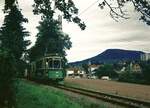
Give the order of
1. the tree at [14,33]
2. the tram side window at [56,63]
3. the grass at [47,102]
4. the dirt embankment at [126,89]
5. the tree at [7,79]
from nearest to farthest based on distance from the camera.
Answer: the tree at [7,79] < the grass at [47,102] < the tree at [14,33] < the dirt embankment at [126,89] < the tram side window at [56,63]

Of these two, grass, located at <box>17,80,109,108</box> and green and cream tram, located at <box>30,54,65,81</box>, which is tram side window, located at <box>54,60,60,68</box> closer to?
green and cream tram, located at <box>30,54,65,81</box>

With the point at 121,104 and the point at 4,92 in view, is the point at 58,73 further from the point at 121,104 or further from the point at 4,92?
the point at 4,92

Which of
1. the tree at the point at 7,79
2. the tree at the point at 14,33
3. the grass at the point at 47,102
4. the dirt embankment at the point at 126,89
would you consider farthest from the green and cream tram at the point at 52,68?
the tree at the point at 7,79

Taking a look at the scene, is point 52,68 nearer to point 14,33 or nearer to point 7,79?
point 14,33

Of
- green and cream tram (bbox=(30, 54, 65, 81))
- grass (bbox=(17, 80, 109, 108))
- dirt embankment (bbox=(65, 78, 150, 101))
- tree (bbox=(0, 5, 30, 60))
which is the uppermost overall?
tree (bbox=(0, 5, 30, 60))

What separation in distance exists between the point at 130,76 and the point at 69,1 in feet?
216

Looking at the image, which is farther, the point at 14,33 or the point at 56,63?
the point at 14,33

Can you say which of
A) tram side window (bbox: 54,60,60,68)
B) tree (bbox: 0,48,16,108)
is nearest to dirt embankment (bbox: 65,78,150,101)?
tram side window (bbox: 54,60,60,68)

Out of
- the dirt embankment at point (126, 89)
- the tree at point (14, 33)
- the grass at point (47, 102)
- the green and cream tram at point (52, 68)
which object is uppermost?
the tree at point (14, 33)

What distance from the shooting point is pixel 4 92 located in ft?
53.1

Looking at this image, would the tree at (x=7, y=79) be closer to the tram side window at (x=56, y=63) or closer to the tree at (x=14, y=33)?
the tree at (x=14, y=33)

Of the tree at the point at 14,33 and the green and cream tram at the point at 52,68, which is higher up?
the tree at the point at 14,33

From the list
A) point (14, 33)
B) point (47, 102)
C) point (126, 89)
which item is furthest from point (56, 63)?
point (47, 102)

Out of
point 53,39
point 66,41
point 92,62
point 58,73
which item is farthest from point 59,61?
point 92,62
